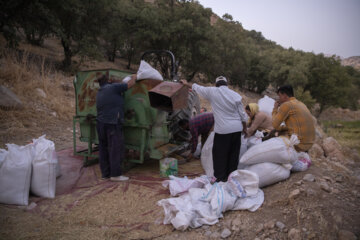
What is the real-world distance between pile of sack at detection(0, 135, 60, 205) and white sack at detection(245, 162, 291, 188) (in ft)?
8.85

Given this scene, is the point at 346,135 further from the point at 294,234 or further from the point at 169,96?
the point at 169,96

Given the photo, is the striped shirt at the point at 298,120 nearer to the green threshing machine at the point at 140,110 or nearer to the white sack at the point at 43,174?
the green threshing machine at the point at 140,110

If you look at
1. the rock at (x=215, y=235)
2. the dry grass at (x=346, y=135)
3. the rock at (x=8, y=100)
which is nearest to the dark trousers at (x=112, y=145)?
the rock at (x=215, y=235)

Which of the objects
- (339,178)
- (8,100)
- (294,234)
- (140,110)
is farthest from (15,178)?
(339,178)

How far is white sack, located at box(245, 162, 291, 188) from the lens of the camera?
319 cm

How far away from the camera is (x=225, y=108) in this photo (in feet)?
10.7

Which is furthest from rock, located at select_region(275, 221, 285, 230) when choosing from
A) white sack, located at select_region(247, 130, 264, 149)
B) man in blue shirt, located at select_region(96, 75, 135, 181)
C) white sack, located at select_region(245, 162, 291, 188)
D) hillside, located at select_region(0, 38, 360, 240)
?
man in blue shirt, located at select_region(96, 75, 135, 181)

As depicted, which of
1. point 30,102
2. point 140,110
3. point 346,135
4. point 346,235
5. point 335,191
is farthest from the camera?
point 346,135

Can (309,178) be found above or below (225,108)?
below

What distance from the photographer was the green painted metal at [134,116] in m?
3.74

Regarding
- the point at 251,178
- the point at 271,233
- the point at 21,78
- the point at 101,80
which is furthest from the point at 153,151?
the point at 21,78

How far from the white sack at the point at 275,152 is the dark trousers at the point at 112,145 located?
1870mm

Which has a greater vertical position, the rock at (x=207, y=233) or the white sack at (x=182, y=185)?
the white sack at (x=182, y=185)

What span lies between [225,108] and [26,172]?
265cm
